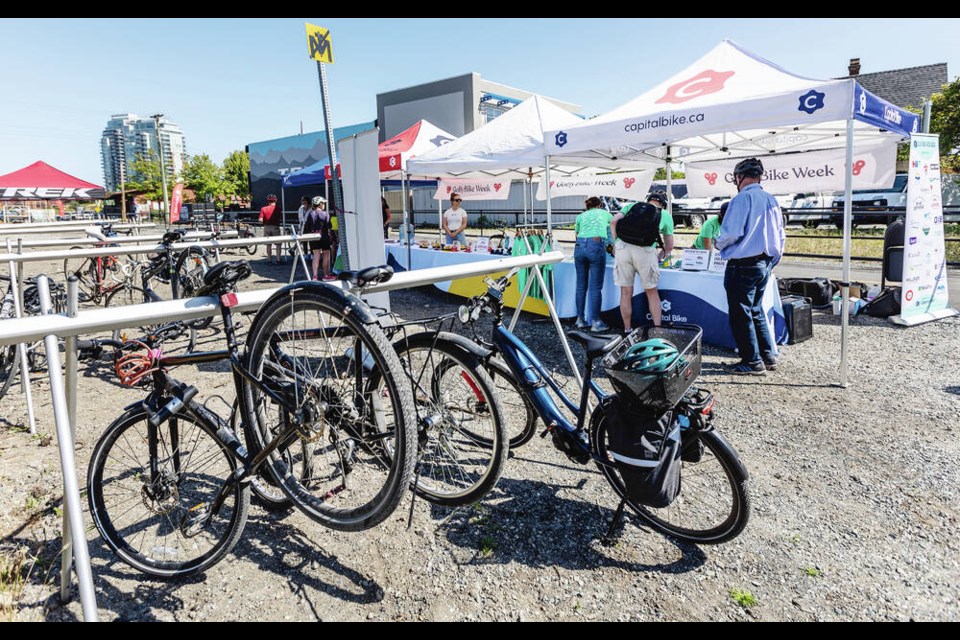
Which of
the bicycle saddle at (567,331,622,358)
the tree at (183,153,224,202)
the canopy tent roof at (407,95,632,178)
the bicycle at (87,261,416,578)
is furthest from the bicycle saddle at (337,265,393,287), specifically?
the tree at (183,153,224,202)

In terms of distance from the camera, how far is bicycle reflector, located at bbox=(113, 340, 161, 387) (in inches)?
90.1

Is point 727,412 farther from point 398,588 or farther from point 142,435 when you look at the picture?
point 142,435

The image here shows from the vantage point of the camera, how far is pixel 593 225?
7.21m

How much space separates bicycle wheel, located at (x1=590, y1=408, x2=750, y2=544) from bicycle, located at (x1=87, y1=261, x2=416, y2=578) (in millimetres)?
1114

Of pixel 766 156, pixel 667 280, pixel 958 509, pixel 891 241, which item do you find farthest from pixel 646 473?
pixel 766 156

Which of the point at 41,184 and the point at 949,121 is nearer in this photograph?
the point at 949,121

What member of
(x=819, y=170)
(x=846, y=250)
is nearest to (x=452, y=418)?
(x=846, y=250)

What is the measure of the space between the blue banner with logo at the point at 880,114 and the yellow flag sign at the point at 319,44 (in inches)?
169

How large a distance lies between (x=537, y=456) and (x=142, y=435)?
87.5 inches

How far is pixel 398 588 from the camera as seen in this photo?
244 cm

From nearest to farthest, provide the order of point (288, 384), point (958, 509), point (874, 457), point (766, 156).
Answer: point (288, 384) < point (958, 509) < point (874, 457) < point (766, 156)

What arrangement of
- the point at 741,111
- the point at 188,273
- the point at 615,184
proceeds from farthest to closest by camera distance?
the point at 615,184, the point at 188,273, the point at 741,111

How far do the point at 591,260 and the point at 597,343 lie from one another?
182 inches

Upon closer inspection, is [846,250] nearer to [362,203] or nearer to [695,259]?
[695,259]
